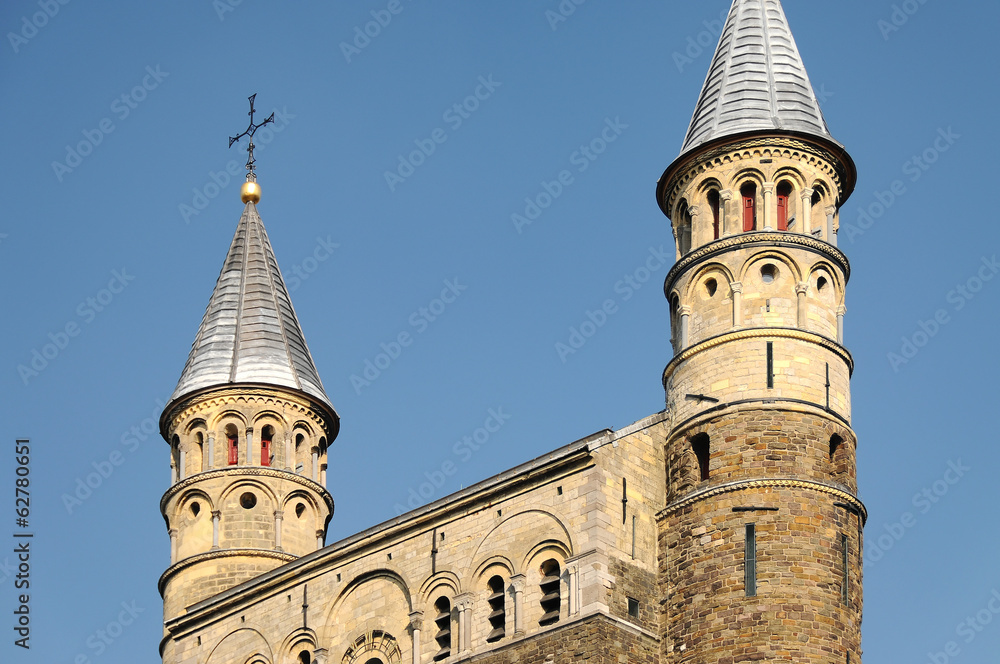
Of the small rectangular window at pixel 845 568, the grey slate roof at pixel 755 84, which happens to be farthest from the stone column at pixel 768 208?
the small rectangular window at pixel 845 568

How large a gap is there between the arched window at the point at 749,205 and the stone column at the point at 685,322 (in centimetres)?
238

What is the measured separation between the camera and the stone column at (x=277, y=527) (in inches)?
2544

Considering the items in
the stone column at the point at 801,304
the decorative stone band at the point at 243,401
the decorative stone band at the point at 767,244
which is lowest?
the stone column at the point at 801,304

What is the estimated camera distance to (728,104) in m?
55.8

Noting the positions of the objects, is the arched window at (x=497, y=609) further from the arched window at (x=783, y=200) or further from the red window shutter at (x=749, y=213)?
the arched window at (x=783, y=200)

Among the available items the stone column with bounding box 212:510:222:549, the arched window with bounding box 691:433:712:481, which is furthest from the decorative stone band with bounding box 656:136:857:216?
the stone column with bounding box 212:510:222:549

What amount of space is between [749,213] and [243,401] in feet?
62.0

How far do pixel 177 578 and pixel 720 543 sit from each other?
20539mm

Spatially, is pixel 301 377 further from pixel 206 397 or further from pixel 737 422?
pixel 737 422

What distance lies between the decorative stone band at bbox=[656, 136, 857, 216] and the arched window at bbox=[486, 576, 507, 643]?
35.1 feet

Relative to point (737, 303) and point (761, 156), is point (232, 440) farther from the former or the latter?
point (761, 156)

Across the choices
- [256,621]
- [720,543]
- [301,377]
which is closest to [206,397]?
[301,377]

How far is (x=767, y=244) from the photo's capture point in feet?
174

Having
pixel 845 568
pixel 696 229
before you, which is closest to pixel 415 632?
pixel 845 568
